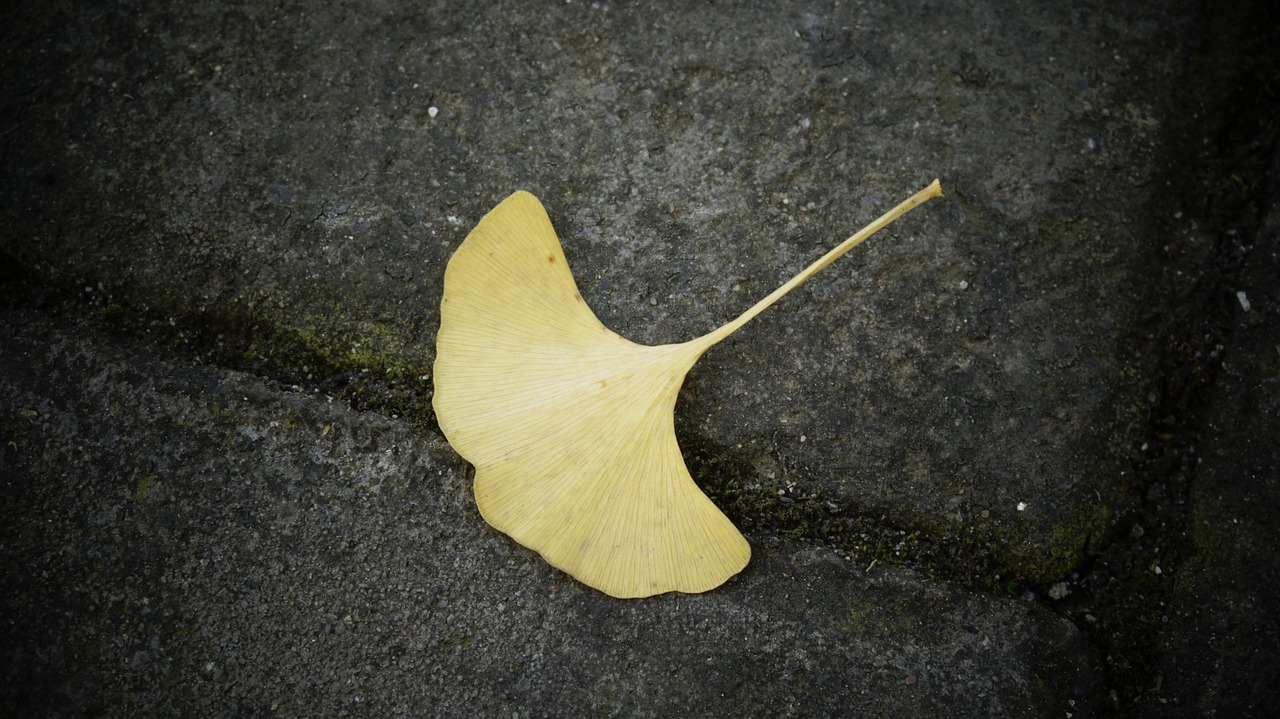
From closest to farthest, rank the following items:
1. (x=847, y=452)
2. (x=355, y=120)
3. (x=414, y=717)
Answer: (x=414, y=717)
(x=847, y=452)
(x=355, y=120)

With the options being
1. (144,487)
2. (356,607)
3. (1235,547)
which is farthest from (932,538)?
Result: (144,487)

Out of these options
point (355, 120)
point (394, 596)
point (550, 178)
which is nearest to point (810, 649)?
point (394, 596)

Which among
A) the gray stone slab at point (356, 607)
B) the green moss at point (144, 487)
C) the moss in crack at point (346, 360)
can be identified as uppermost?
the moss in crack at point (346, 360)

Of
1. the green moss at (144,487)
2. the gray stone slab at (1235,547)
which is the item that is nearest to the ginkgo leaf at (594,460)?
the green moss at (144,487)

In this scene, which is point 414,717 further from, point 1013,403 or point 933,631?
point 1013,403

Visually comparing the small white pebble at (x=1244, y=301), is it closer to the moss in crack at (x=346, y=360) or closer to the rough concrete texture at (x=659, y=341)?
the rough concrete texture at (x=659, y=341)

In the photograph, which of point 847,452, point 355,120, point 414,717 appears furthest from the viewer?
point 355,120

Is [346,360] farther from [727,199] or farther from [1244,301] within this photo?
[1244,301]
